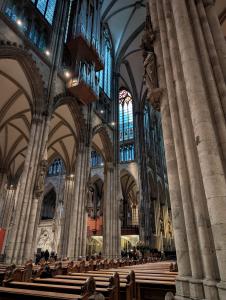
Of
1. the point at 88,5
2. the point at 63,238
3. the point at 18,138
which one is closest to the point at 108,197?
the point at 63,238

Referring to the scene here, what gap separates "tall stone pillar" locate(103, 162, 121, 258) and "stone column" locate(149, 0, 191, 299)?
469 inches

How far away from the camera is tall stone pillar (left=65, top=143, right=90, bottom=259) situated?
1166 centimetres

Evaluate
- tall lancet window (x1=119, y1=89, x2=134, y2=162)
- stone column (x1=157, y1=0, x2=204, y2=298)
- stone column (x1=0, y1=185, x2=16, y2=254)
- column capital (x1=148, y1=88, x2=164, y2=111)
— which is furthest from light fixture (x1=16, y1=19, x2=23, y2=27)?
tall lancet window (x1=119, y1=89, x2=134, y2=162)

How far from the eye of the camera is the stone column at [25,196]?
26.7ft

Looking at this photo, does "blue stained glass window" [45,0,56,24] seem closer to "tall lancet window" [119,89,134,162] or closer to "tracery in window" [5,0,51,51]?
"tracery in window" [5,0,51,51]

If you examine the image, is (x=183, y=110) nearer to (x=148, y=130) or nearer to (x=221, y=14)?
(x=221, y=14)

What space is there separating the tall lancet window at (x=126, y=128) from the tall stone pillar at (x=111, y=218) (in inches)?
355

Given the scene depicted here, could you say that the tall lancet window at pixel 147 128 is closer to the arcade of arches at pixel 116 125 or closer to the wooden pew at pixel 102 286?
the arcade of arches at pixel 116 125

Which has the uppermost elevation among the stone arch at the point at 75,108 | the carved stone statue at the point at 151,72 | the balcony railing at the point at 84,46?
the balcony railing at the point at 84,46

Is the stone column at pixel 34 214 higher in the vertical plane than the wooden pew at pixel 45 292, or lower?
higher

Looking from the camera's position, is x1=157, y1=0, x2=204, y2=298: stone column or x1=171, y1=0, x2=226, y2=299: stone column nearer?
x1=171, y1=0, x2=226, y2=299: stone column

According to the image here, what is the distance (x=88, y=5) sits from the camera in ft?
52.1

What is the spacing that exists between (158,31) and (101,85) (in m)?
12.6

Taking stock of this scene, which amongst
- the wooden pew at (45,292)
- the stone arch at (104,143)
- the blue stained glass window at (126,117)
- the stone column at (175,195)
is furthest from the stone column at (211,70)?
the blue stained glass window at (126,117)
